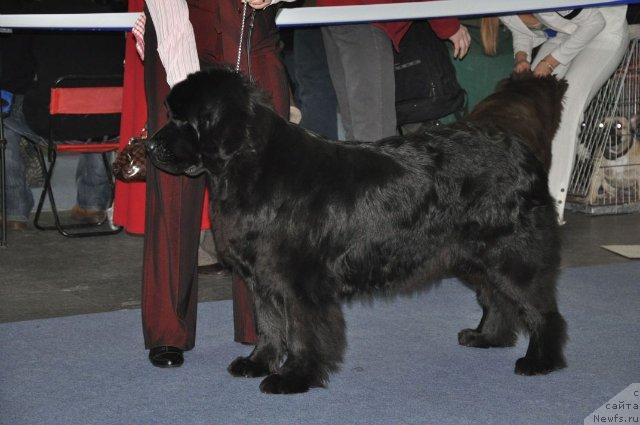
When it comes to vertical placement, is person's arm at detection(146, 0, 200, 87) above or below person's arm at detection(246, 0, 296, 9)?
below

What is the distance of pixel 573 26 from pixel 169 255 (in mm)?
3695

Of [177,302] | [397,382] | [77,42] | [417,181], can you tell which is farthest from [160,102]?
[77,42]

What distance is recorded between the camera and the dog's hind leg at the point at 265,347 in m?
Answer: 3.39

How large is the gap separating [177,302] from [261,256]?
0.67 meters

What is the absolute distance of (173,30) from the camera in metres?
3.29

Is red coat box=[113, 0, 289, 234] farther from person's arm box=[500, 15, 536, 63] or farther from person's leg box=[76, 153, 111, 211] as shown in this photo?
person's leg box=[76, 153, 111, 211]

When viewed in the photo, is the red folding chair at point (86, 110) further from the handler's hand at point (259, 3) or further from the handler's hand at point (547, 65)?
the handler's hand at point (259, 3)

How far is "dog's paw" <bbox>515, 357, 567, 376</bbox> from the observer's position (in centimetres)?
351

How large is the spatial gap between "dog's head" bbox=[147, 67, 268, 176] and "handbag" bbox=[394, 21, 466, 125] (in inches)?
81.8

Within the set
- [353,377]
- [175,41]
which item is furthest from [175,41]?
[353,377]

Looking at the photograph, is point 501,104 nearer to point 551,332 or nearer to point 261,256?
point 551,332

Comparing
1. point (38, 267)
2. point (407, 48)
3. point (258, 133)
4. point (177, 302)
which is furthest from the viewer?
point (38, 267)

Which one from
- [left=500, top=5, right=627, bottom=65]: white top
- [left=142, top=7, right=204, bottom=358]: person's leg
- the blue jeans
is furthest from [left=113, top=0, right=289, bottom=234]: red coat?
the blue jeans

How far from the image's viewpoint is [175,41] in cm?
329
